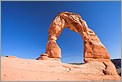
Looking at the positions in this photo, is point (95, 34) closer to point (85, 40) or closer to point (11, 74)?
point (85, 40)

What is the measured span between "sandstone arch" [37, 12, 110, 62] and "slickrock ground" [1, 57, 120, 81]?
Answer: 88.7 inches

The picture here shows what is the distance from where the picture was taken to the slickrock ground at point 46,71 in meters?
9.05

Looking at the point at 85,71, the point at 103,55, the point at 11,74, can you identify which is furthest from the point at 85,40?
the point at 11,74

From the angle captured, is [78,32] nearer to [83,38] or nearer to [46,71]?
[83,38]

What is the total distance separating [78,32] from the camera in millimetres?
17531

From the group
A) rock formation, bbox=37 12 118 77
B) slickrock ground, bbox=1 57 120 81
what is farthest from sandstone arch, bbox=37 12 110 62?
slickrock ground, bbox=1 57 120 81

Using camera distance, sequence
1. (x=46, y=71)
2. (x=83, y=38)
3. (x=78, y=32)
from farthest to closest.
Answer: (x=78, y=32) → (x=83, y=38) → (x=46, y=71)

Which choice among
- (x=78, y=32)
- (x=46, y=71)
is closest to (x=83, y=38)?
(x=78, y=32)

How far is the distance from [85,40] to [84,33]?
79cm

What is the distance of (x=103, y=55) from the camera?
50.7ft

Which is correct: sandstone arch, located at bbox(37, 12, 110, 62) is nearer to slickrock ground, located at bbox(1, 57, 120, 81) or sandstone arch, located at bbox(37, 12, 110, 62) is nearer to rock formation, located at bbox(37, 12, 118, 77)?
rock formation, located at bbox(37, 12, 118, 77)

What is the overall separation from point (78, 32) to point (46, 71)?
775 cm

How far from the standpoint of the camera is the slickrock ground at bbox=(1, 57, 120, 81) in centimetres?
905

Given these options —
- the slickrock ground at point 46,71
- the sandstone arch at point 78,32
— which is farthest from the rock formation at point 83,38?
the slickrock ground at point 46,71
